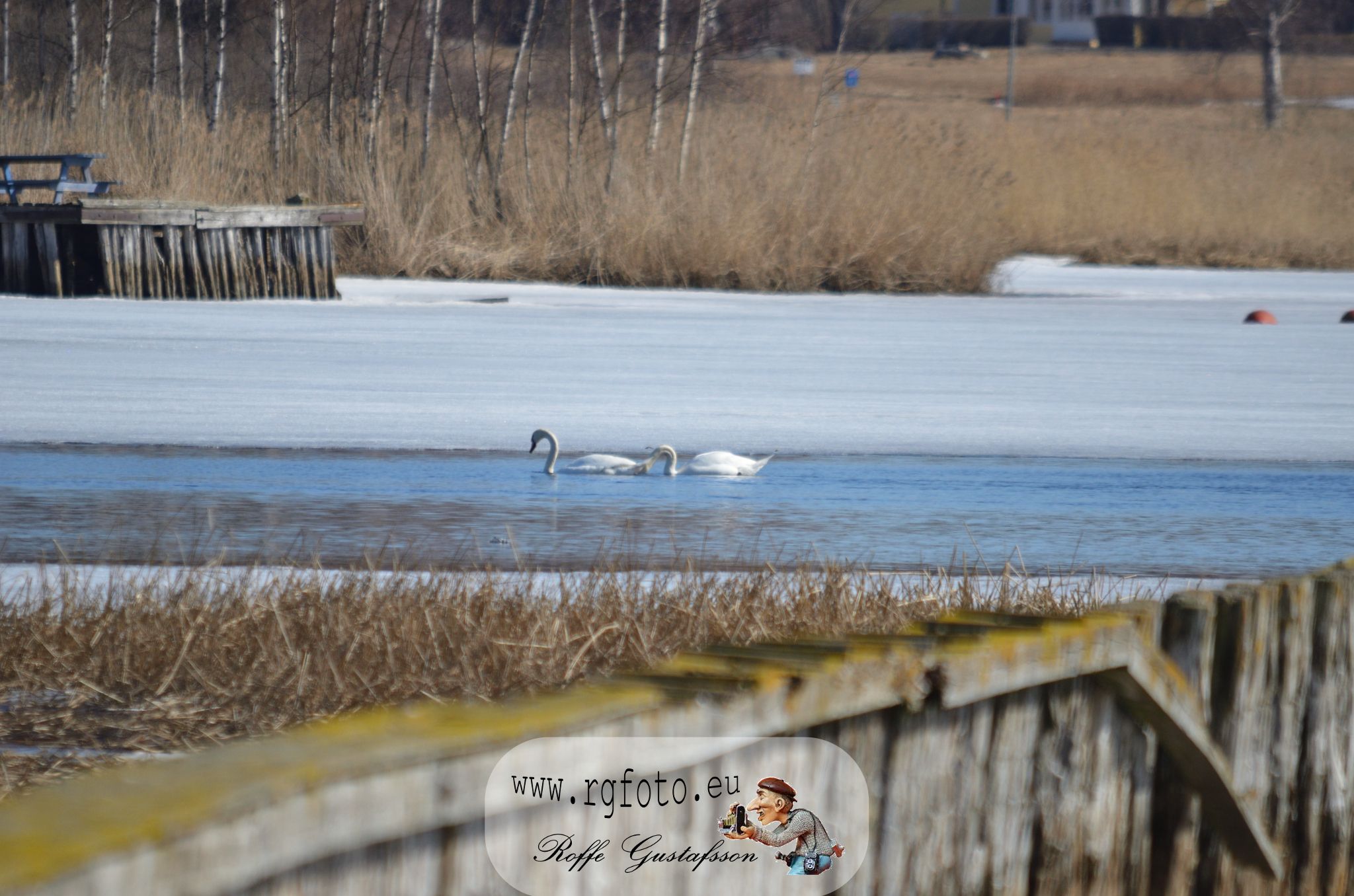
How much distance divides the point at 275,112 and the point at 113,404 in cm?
1071

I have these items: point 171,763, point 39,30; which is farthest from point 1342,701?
point 39,30

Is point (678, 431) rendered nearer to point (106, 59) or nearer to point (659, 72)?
point (659, 72)

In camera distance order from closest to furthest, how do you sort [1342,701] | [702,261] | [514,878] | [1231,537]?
[514,878] → [1342,701] → [1231,537] → [702,261]

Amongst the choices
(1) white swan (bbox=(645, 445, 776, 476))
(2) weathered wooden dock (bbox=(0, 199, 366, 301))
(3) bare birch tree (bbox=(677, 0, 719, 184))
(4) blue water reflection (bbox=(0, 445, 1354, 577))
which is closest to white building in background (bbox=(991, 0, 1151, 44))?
(3) bare birch tree (bbox=(677, 0, 719, 184))

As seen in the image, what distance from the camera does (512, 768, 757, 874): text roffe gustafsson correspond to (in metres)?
1.55

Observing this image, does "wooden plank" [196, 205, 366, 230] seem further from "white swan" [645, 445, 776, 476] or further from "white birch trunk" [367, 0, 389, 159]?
"white swan" [645, 445, 776, 476]

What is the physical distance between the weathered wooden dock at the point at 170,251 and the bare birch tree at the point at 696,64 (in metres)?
4.58

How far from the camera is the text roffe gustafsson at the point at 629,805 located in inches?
61.0

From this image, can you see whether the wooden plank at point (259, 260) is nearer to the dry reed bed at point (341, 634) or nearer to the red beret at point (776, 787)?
the dry reed bed at point (341, 634)

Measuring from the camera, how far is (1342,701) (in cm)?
263

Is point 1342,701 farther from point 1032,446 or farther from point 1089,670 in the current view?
point 1032,446

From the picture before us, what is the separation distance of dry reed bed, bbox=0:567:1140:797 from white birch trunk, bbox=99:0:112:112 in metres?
14.9

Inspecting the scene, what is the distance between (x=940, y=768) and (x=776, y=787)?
0.99 feet

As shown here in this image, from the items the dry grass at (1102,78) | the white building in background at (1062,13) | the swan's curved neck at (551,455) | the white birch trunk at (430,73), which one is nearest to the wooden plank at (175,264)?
the white birch trunk at (430,73)
